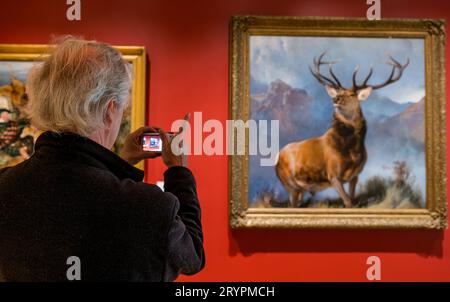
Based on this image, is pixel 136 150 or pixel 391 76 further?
pixel 391 76

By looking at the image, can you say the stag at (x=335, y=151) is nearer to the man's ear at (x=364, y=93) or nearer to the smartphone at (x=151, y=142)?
the man's ear at (x=364, y=93)

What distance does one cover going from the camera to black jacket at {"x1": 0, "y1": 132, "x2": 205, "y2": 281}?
908mm

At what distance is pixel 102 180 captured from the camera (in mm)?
931

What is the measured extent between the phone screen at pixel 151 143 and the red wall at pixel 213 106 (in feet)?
3.33

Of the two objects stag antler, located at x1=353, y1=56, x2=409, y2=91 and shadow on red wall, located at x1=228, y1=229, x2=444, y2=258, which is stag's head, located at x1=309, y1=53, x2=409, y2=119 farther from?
shadow on red wall, located at x1=228, y1=229, x2=444, y2=258

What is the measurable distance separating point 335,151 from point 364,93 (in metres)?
0.34

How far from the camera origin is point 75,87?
39.3 inches

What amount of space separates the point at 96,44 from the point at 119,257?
1.57 ft

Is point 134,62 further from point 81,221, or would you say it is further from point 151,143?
point 81,221

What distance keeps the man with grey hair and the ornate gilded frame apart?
129 centimetres

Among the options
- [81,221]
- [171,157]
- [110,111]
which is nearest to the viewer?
[81,221]

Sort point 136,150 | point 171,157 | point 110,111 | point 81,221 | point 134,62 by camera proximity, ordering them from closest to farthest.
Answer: point 81,221 → point 110,111 → point 171,157 → point 136,150 → point 134,62

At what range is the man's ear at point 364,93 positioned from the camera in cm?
237

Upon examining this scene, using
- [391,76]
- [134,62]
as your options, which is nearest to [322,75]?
[391,76]
